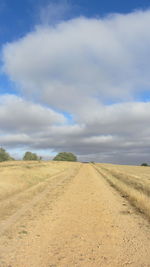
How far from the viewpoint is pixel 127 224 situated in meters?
10.5

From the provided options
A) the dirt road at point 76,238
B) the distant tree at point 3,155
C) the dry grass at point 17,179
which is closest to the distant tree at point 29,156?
the distant tree at point 3,155

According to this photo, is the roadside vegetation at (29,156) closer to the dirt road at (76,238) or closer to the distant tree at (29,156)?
the distant tree at (29,156)

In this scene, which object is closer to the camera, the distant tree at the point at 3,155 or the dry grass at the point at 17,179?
the dry grass at the point at 17,179

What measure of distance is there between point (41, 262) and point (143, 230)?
4701 millimetres

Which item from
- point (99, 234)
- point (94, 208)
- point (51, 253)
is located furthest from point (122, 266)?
point (94, 208)

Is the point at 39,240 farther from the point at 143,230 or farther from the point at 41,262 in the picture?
the point at 143,230

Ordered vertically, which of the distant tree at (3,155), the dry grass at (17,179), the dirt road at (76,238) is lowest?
the dirt road at (76,238)

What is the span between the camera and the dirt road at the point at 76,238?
650cm

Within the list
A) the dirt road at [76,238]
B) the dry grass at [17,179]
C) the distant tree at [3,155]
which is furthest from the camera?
the distant tree at [3,155]

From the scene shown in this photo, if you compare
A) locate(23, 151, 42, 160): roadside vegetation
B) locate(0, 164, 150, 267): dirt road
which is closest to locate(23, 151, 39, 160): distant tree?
locate(23, 151, 42, 160): roadside vegetation

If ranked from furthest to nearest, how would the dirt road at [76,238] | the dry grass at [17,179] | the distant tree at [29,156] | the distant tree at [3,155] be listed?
the distant tree at [29,156] < the distant tree at [3,155] < the dry grass at [17,179] < the dirt road at [76,238]

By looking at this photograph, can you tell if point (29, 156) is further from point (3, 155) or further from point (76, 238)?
point (76, 238)

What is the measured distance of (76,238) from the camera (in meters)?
8.44

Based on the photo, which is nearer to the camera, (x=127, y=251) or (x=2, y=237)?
(x=127, y=251)
